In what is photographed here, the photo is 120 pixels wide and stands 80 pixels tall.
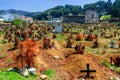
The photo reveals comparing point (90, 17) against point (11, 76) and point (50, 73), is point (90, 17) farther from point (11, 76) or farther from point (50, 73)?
point (11, 76)

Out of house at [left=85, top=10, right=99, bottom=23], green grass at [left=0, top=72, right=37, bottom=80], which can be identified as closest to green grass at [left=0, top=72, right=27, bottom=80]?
green grass at [left=0, top=72, right=37, bottom=80]

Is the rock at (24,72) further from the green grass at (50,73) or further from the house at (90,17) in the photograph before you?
the house at (90,17)

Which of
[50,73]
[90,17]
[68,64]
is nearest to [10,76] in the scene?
[50,73]

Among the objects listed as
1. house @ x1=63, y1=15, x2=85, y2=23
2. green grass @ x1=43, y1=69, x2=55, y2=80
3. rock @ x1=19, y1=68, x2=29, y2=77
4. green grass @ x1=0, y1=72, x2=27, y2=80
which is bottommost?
house @ x1=63, y1=15, x2=85, y2=23

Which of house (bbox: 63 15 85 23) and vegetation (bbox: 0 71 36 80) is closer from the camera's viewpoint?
vegetation (bbox: 0 71 36 80)

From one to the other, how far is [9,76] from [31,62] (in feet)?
9.46

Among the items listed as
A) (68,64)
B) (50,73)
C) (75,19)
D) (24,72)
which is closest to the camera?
(24,72)

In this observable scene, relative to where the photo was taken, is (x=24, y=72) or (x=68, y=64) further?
(x=68, y=64)

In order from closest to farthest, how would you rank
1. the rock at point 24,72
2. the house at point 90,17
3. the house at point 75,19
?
the rock at point 24,72 < the house at point 75,19 < the house at point 90,17

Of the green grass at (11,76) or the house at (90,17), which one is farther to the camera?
the house at (90,17)

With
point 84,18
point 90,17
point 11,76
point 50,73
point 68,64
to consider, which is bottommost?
point 84,18

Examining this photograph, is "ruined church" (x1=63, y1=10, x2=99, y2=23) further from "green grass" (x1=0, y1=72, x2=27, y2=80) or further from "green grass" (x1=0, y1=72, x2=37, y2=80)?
"green grass" (x1=0, y1=72, x2=27, y2=80)

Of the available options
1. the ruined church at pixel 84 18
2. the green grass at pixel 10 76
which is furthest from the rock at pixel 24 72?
the ruined church at pixel 84 18

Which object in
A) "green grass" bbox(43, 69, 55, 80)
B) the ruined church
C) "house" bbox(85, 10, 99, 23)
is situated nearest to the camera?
"green grass" bbox(43, 69, 55, 80)
